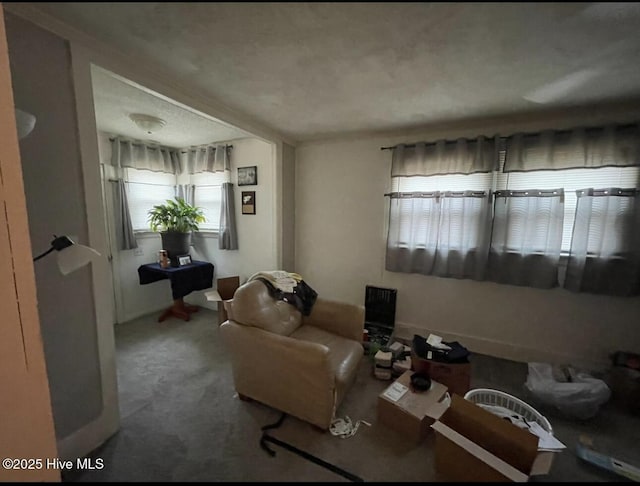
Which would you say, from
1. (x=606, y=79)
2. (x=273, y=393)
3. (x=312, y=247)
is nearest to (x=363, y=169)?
(x=312, y=247)

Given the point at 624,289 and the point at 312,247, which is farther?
the point at 312,247

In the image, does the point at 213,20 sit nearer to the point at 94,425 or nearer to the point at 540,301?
the point at 94,425

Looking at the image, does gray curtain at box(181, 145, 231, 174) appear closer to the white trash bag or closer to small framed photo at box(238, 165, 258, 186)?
small framed photo at box(238, 165, 258, 186)

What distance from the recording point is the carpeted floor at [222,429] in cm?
34

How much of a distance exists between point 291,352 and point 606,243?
2.52 meters

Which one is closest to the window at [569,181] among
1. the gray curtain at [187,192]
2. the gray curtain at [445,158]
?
the gray curtain at [445,158]

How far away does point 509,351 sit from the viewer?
225cm

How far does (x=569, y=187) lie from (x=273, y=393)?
8.93ft

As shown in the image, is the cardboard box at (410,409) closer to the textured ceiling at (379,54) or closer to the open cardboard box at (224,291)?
the textured ceiling at (379,54)

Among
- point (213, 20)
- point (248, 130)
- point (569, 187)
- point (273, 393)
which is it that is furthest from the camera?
point (248, 130)

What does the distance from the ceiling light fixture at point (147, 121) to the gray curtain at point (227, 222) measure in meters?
0.99

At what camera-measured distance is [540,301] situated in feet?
7.04

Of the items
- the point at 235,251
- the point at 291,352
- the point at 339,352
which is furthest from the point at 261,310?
the point at 235,251

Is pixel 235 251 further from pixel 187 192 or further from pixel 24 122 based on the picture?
pixel 24 122
